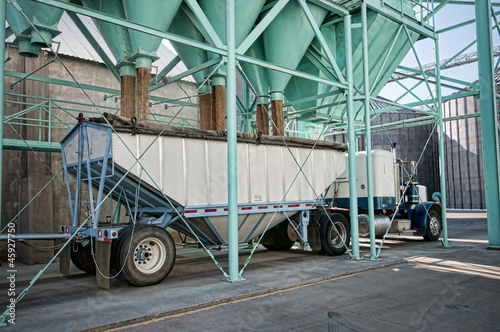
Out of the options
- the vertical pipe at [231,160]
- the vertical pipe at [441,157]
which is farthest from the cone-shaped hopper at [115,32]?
the vertical pipe at [441,157]

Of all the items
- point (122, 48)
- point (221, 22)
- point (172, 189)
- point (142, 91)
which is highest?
point (221, 22)

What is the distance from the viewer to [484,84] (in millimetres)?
13266

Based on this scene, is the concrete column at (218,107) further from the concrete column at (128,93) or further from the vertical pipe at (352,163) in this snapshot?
the vertical pipe at (352,163)

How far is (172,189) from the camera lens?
877cm

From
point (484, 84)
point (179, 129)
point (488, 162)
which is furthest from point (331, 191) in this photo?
point (179, 129)

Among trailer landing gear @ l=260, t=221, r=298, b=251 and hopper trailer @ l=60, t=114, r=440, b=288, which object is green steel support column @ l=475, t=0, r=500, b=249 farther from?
trailer landing gear @ l=260, t=221, r=298, b=251

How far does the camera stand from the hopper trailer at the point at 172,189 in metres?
8.03

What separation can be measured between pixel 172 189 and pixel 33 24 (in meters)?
4.52

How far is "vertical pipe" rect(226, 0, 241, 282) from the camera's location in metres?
8.26

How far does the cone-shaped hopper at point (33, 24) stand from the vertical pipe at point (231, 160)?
12.6 ft

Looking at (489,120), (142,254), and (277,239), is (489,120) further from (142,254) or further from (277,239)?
(142,254)

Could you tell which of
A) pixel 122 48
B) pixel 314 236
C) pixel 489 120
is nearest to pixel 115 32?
pixel 122 48

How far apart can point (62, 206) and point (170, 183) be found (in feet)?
21.0

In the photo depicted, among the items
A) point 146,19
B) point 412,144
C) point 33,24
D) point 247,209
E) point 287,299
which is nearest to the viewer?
point 287,299
